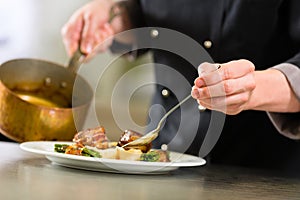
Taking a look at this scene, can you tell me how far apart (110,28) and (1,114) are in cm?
39

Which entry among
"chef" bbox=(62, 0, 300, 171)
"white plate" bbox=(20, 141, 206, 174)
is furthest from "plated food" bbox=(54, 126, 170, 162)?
"chef" bbox=(62, 0, 300, 171)

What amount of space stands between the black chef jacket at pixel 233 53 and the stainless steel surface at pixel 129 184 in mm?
294

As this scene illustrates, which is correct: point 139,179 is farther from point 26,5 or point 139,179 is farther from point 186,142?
point 26,5

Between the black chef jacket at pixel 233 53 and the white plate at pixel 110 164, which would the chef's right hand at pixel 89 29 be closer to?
the black chef jacket at pixel 233 53

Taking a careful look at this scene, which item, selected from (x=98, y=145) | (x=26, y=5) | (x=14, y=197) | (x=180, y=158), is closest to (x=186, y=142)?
(x=180, y=158)

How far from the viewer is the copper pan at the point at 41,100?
4.05 feet

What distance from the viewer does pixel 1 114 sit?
1.26 meters

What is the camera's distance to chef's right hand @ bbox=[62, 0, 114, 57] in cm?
146

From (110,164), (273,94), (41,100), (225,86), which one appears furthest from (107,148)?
(41,100)

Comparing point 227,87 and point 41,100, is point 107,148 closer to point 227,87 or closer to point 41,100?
point 227,87

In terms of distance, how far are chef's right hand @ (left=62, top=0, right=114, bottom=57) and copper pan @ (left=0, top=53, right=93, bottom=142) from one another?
4cm

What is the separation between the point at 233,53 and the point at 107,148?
21.7 inches

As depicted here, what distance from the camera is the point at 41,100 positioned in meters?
1.40

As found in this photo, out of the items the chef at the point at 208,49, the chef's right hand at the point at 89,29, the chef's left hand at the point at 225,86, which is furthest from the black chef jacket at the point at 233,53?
the chef's left hand at the point at 225,86
